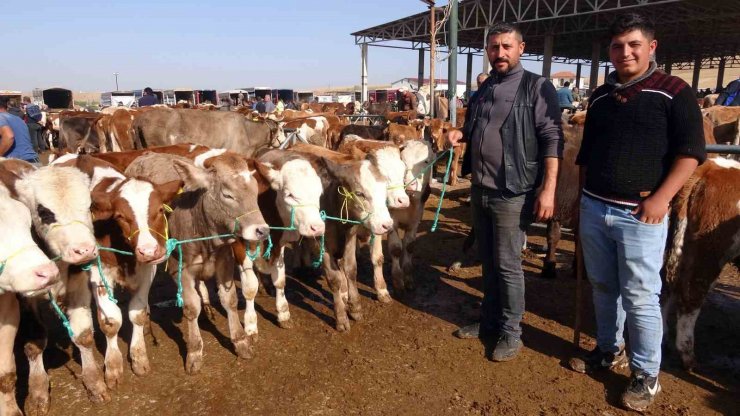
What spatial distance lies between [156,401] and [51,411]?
74 cm

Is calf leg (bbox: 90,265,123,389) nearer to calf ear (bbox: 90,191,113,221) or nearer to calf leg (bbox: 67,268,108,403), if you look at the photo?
calf leg (bbox: 67,268,108,403)

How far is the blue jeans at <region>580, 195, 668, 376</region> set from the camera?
3205 mm

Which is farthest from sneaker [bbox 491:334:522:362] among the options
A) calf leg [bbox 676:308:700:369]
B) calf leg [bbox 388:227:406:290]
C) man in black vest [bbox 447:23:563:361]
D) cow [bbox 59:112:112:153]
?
cow [bbox 59:112:112:153]

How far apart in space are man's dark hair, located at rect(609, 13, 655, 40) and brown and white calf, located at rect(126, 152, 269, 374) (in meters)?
2.89

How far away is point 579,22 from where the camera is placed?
29.8 meters

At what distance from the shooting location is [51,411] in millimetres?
3625

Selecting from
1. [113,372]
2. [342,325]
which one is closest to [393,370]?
[342,325]

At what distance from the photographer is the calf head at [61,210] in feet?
10.4

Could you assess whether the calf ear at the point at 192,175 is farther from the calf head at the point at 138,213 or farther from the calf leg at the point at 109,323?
the calf leg at the point at 109,323

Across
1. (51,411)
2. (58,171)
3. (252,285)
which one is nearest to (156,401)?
(51,411)

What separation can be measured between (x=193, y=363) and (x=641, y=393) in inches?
137

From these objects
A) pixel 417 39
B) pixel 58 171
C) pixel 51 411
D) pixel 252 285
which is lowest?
pixel 51 411

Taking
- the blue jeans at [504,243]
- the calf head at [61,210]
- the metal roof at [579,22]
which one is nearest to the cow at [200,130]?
the calf head at [61,210]

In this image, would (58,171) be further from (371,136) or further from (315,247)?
(371,136)
